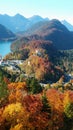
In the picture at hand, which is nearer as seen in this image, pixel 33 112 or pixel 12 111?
pixel 12 111

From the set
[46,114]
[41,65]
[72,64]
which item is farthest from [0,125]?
[72,64]

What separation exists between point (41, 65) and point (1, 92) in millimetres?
111278

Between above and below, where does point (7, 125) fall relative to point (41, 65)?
above

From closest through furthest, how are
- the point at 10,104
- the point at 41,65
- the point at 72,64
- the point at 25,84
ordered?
the point at 10,104 < the point at 25,84 < the point at 41,65 < the point at 72,64

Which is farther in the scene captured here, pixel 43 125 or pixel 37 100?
pixel 37 100

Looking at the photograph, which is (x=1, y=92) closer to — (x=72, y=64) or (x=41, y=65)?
(x=41, y=65)

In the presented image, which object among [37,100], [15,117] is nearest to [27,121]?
[15,117]

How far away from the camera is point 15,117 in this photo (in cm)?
3609

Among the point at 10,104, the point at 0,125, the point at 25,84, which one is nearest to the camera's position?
the point at 0,125

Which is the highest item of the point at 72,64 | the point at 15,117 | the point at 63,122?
the point at 15,117

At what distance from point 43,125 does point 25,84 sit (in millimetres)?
18271

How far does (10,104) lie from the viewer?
38312 mm

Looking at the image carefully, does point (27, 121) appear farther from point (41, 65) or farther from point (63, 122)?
point (41, 65)

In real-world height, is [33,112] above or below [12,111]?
below
